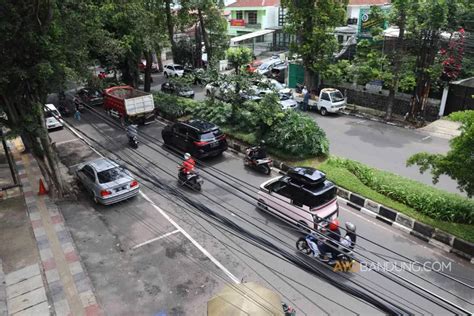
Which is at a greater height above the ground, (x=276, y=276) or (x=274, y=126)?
(x=274, y=126)

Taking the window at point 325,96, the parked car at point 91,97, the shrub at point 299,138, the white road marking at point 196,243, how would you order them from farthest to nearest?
the parked car at point 91,97, the window at point 325,96, the shrub at point 299,138, the white road marking at point 196,243

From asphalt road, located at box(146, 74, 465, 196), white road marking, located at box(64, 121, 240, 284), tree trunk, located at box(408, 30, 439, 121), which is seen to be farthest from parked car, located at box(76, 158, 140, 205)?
tree trunk, located at box(408, 30, 439, 121)

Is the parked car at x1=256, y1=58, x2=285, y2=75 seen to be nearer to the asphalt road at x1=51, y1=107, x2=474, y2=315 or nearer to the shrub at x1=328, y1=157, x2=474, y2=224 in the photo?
the shrub at x1=328, y1=157, x2=474, y2=224

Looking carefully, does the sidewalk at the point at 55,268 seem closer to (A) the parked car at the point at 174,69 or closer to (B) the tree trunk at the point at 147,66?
(B) the tree trunk at the point at 147,66

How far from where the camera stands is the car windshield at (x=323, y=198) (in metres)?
10.8

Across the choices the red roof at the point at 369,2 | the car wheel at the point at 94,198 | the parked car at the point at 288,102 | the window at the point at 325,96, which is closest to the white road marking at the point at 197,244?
the car wheel at the point at 94,198

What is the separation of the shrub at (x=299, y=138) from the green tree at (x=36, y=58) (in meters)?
9.32

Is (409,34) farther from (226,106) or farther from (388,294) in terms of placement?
(388,294)

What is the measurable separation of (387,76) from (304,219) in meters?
13.7

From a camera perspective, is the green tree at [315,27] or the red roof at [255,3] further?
the red roof at [255,3]

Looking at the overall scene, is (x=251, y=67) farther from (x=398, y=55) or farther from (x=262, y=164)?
(x=262, y=164)

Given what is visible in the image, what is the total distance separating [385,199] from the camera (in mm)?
12508

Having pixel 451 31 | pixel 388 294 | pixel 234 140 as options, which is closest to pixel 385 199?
pixel 388 294

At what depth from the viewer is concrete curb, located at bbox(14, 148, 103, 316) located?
8.95 m
